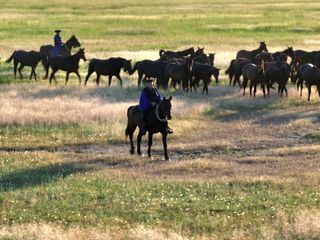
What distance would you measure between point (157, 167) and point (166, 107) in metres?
1.64

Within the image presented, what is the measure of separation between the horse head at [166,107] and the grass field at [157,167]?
1388 mm

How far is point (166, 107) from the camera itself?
20.1 meters

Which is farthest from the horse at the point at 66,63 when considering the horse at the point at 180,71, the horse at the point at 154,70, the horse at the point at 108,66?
the horse at the point at 180,71

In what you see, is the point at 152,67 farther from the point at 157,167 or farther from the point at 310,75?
the point at 157,167

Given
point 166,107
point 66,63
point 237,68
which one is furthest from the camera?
point 66,63

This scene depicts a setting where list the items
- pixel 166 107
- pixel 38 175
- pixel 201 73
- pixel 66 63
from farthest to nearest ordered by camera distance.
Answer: pixel 66 63 → pixel 201 73 → pixel 166 107 → pixel 38 175

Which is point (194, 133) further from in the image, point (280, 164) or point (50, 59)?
point (50, 59)

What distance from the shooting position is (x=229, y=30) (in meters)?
71.7

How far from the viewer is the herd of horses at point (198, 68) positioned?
3325cm

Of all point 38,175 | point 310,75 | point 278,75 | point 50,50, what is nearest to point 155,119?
point 38,175

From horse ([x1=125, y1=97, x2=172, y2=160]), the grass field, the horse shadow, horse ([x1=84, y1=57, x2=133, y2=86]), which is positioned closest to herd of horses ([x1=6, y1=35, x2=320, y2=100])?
horse ([x1=84, y1=57, x2=133, y2=86])

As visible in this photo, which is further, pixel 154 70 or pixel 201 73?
pixel 154 70

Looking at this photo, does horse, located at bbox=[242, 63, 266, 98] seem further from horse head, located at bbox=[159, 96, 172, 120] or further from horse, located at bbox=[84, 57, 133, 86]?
horse head, located at bbox=[159, 96, 172, 120]

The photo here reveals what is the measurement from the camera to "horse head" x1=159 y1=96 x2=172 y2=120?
20062 millimetres
